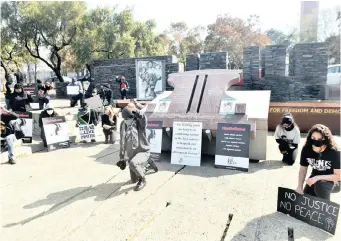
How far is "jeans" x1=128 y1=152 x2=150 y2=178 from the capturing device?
5414mm

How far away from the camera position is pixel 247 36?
95.7 ft

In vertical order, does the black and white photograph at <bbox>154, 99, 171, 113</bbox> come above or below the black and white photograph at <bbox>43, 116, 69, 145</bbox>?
above

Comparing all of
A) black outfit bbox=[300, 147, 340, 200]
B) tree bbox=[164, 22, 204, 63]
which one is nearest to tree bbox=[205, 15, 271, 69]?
tree bbox=[164, 22, 204, 63]

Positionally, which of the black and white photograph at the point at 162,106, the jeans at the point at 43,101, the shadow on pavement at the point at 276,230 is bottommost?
the shadow on pavement at the point at 276,230

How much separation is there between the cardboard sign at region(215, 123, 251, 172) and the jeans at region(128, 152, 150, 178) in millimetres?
1662

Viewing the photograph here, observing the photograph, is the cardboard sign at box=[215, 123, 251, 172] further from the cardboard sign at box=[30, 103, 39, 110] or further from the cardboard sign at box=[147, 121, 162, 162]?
the cardboard sign at box=[30, 103, 39, 110]

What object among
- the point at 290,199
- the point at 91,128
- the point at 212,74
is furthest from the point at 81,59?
the point at 290,199

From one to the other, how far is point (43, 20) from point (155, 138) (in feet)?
60.2

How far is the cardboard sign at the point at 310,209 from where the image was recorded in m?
3.76

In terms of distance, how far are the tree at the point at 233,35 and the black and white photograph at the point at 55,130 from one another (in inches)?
878

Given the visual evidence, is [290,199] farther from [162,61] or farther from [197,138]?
[162,61]

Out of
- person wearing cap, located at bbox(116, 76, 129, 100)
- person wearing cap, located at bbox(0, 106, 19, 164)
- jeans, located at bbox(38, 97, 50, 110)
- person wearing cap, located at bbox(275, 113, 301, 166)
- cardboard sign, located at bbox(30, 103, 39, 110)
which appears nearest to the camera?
person wearing cap, located at bbox(275, 113, 301, 166)

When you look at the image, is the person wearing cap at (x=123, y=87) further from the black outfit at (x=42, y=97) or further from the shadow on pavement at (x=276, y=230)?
the shadow on pavement at (x=276, y=230)

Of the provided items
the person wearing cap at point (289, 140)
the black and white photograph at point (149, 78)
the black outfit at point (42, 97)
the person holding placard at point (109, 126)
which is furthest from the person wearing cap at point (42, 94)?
the person wearing cap at point (289, 140)
